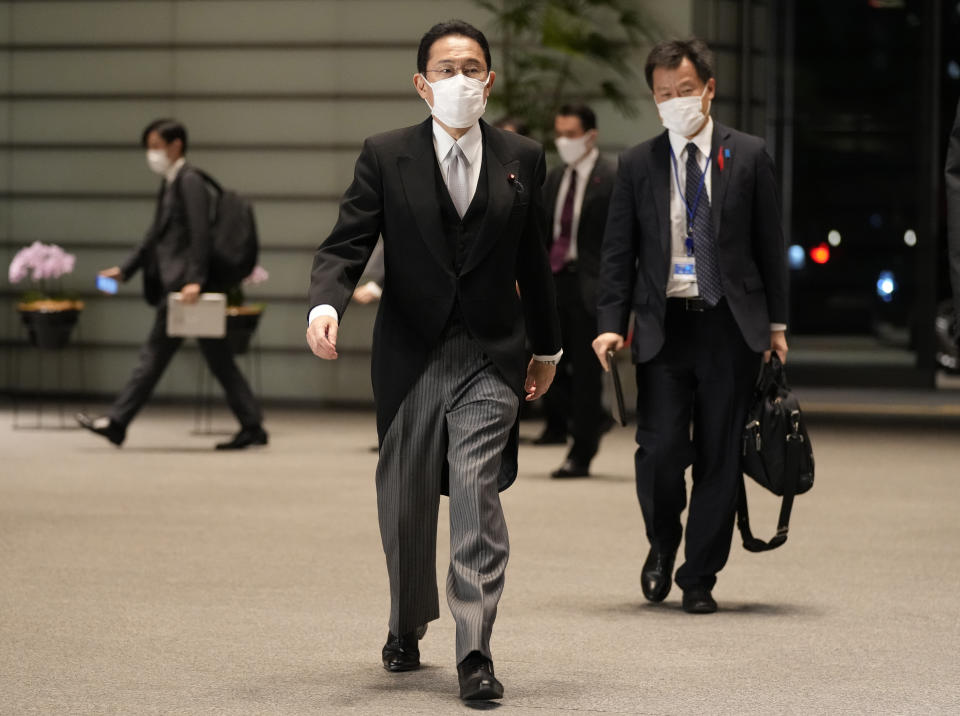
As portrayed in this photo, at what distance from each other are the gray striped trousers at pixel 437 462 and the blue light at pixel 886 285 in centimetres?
1311

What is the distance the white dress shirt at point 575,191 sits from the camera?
9094 mm

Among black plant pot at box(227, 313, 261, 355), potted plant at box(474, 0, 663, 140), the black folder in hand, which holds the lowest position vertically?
black plant pot at box(227, 313, 261, 355)

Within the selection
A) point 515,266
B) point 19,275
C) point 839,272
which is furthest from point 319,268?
point 839,272

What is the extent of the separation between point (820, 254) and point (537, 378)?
12.9m

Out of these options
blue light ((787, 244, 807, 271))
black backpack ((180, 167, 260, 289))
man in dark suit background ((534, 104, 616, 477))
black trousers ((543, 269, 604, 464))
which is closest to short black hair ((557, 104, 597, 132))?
man in dark suit background ((534, 104, 616, 477))

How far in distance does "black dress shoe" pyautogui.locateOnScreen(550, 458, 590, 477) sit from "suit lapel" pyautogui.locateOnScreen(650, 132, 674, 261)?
11.7ft

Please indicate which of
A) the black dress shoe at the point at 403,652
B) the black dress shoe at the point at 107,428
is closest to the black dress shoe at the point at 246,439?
the black dress shoe at the point at 107,428

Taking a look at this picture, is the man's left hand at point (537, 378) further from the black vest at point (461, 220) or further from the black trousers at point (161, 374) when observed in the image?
the black trousers at point (161, 374)

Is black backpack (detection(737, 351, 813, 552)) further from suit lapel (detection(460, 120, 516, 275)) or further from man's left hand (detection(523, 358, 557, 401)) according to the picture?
suit lapel (detection(460, 120, 516, 275))

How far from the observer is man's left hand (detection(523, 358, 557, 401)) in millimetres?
4719

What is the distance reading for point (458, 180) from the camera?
4.50 metres

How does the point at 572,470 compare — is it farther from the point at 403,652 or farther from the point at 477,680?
the point at 477,680

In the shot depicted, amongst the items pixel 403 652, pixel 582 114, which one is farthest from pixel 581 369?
pixel 403 652

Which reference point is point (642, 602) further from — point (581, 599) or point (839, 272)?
point (839, 272)
